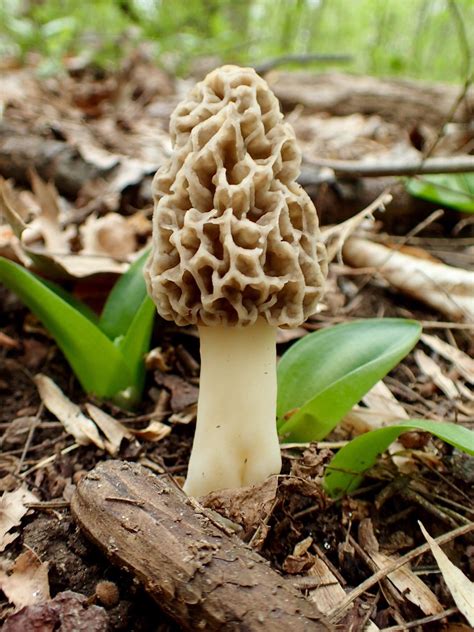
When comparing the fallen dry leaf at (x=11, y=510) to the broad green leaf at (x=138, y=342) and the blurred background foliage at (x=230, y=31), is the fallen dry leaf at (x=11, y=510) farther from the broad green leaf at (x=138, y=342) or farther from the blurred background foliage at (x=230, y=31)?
the blurred background foliage at (x=230, y=31)

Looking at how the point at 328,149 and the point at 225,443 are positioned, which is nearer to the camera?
the point at 225,443

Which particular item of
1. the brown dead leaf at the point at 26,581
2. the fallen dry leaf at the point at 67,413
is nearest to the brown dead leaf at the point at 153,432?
the fallen dry leaf at the point at 67,413

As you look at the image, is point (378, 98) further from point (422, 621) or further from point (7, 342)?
point (422, 621)

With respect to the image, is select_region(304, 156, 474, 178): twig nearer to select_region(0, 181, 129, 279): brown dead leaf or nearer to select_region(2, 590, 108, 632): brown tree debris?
select_region(0, 181, 129, 279): brown dead leaf

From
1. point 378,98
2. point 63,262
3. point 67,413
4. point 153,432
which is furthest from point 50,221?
point 378,98

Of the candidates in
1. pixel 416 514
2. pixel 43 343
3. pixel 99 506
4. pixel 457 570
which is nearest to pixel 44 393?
pixel 43 343

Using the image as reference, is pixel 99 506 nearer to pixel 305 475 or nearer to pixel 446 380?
pixel 305 475
